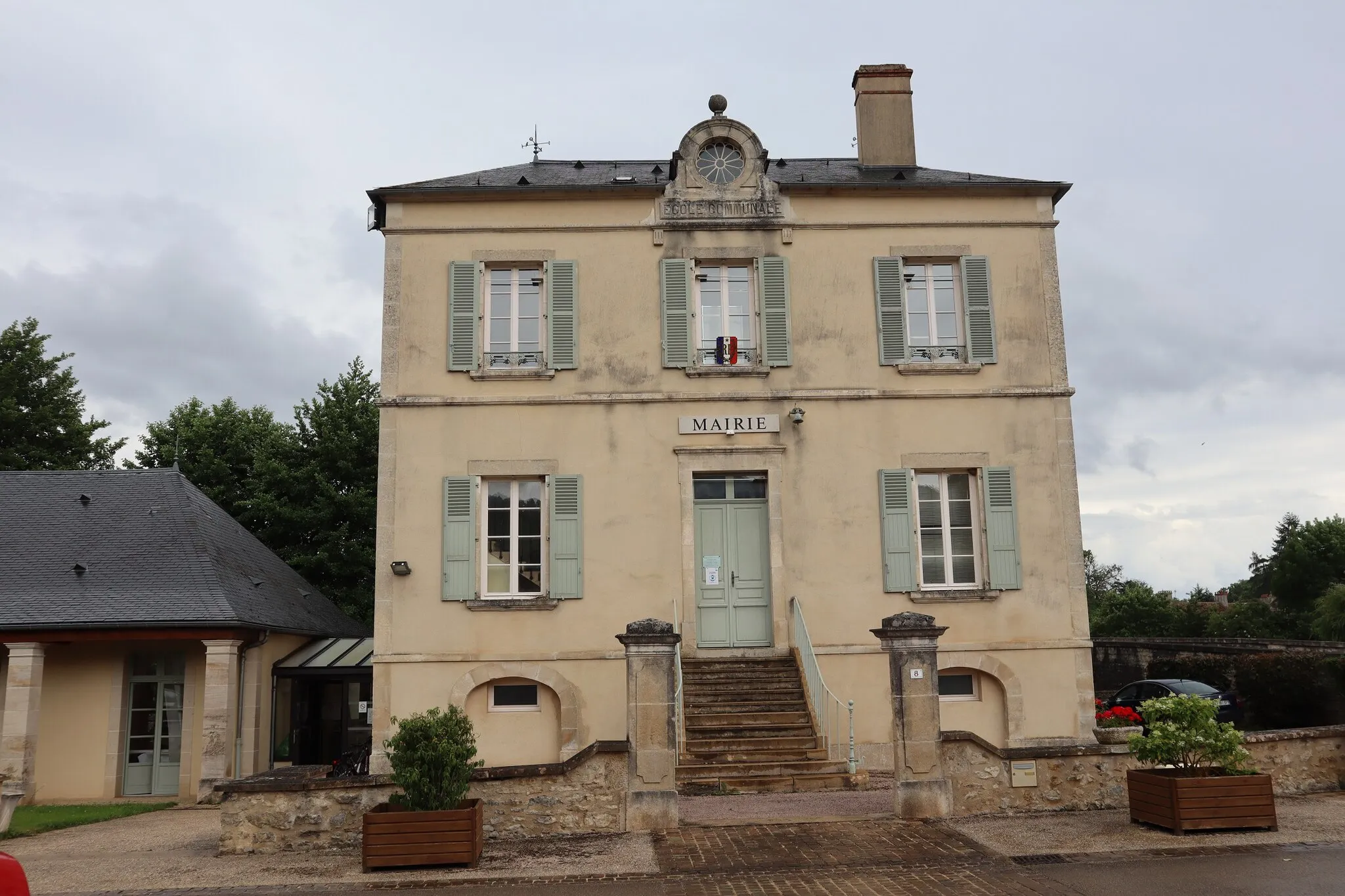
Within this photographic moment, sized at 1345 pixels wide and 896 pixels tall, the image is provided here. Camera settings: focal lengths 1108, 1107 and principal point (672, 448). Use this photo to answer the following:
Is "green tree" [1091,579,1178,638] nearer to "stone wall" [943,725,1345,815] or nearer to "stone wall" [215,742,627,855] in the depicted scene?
"stone wall" [943,725,1345,815]

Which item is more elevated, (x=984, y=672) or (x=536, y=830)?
(x=984, y=672)

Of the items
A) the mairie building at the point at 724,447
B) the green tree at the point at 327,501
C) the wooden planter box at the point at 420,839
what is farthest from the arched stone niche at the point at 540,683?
the green tree at the point at 327,501

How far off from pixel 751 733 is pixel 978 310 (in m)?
6.38

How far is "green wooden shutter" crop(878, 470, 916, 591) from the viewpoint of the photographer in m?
14.0

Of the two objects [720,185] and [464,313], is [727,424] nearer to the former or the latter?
[720,185]

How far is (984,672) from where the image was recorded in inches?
548

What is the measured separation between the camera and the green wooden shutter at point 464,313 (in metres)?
14.4

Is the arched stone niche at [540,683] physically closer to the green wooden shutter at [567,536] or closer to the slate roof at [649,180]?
the green wooden shutter at [567,536]

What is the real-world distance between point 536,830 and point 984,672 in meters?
6.47

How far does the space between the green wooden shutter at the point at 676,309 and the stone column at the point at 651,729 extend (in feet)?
16.5

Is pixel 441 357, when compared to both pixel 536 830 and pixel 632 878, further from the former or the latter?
pixel 632 878

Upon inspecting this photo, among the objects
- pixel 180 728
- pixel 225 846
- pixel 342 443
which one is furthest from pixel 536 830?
pixel 342 443

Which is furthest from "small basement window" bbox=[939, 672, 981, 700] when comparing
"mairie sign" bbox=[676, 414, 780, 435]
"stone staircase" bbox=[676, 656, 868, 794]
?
"mairie sign" bbox=[676, 414, 780, 435]

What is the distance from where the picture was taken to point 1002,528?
14156 mm
